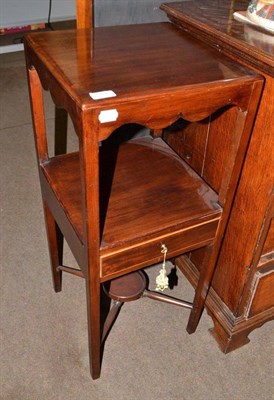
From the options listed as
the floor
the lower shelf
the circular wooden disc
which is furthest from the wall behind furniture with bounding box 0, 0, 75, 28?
the circular wooden disc

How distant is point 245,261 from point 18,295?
0.79 meters

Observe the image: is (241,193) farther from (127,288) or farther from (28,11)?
(28,11)

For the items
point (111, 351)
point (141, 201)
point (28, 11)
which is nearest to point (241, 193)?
point (141, 201)

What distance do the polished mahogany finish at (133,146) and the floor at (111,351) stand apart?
98 mm

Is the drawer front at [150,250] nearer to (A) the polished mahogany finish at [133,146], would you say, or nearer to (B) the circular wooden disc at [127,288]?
(A) the polished mahogany finish at [133,146]

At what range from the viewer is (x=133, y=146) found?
3.79 feet

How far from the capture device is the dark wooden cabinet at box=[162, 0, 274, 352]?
875 millimetres

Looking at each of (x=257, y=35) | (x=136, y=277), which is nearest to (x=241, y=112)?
(x=257, y=35)

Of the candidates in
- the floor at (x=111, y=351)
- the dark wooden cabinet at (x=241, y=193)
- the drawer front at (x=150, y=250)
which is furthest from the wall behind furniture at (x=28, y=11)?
the drawer front at (x=150, y=250)

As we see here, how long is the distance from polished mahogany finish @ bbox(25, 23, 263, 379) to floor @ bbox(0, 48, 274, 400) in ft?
0.32

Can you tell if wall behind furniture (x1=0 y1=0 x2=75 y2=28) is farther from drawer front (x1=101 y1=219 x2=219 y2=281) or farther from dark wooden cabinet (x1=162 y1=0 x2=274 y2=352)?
drawer front (x1=101 y1=219 x2=219 y2=281)

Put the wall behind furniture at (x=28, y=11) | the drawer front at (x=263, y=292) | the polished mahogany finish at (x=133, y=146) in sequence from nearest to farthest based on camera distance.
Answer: the polished mahogany finish at (x=133, y=146)
the drawer front at (x=263, y=292)
the wall behind furniture at (x=28, y=11)

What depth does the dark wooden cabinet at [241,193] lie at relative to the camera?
2.87 ft

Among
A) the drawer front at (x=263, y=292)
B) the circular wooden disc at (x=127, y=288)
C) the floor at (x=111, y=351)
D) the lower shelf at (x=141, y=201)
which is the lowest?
the floor at (x=111, y=351)
